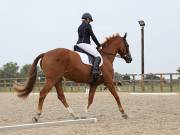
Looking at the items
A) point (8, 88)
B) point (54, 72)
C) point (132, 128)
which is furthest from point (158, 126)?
point (8, 88)

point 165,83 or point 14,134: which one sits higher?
point 165,83

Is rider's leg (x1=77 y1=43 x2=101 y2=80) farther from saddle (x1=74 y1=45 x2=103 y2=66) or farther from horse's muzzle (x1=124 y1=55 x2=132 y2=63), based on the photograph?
horse's muzzle (x1=124 y1=55 x2=132 y2=63)

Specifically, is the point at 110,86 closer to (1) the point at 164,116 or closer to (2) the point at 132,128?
(1) the point at 164,116

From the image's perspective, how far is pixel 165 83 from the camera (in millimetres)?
26719

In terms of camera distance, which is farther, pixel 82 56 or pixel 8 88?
pixel 8 88

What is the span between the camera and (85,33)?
1159 cm

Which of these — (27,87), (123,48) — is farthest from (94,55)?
(27,87)

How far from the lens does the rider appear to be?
1142 centimetres

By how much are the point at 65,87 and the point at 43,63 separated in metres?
21.9

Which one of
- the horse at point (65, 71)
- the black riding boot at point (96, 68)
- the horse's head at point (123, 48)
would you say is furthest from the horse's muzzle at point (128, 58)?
the black riding boot at point (96, 68)

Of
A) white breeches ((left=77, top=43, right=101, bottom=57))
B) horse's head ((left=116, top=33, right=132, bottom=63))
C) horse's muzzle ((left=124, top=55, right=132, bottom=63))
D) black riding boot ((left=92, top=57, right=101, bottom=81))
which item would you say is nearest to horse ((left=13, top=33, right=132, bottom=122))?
black riding boot ((left=92, top=57, right=101, bottom=81))

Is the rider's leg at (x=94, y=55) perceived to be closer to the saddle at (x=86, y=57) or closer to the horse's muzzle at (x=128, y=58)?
the saddle at (x=86, y=57)

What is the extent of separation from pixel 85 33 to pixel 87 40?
0.18 meters

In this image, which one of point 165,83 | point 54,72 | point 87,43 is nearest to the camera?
point 54,72
